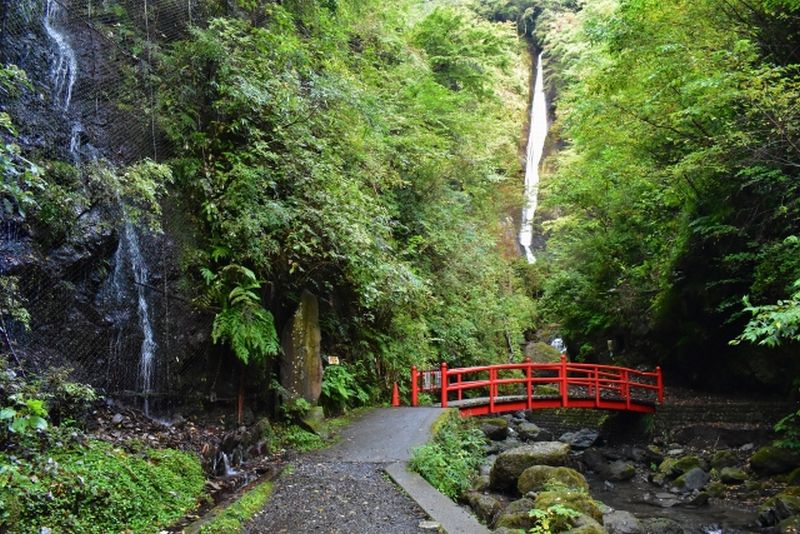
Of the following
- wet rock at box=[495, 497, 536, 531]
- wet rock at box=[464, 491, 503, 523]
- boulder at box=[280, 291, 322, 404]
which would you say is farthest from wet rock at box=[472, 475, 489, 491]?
boulder at box=[280, 291, 322, 404]

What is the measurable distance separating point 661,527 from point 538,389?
10.7 m

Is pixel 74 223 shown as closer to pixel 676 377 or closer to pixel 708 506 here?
pixel 708 506

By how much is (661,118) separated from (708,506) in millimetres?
8157

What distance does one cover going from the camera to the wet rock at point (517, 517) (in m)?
6.59

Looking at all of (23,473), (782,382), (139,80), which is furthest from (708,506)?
(139,80)

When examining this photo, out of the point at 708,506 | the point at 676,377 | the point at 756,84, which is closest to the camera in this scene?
the point at 756,84

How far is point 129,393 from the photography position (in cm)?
715

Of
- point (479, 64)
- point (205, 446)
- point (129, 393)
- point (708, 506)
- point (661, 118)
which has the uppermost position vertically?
point (479, 64)

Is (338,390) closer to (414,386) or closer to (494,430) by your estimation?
(414,386)

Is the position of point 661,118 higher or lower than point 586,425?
higher

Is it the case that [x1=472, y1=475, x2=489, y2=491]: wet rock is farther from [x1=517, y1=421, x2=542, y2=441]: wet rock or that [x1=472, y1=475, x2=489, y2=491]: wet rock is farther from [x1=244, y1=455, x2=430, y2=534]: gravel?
[x1=517, y1=421, x2=542, y2=441]: wet rock

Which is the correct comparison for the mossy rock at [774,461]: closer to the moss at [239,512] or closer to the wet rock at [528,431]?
the wet rock at [528,431]

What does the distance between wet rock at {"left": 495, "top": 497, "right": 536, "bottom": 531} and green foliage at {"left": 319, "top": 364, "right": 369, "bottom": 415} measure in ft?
12.9

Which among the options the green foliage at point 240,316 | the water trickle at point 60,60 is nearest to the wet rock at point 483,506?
the green foliage at point 240,316
